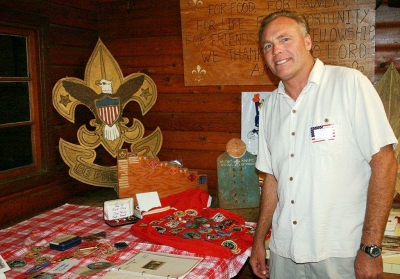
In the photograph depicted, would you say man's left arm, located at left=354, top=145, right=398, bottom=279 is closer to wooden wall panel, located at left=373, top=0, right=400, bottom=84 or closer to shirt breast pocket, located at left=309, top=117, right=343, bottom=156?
shirt breast pocket, located at left=309, top=117, right=343, bottom=156

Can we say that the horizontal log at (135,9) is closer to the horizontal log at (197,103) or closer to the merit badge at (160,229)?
the horizontal log at (197,103)

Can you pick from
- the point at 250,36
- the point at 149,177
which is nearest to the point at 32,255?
the point at 149,177

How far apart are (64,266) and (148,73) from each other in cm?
172

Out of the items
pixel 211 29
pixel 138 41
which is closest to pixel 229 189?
pixel 211 29

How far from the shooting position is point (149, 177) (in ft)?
8.76

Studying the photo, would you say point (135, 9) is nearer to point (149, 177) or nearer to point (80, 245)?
point (149, 177)

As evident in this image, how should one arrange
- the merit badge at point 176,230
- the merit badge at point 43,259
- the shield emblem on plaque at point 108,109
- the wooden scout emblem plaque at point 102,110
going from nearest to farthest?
the merit badge at point 43,259 → the merit badge at point 176,230 → the wooden scout emblem plaque at point 102,110 → the shield emblem on plaque at point 108,109

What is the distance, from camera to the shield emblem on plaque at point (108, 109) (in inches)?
110

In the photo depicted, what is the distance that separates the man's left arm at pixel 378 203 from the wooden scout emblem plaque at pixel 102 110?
1.72 metres

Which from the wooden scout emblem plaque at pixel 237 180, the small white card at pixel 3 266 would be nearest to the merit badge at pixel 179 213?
the wooden scout emblem plaque at pixel 237 180

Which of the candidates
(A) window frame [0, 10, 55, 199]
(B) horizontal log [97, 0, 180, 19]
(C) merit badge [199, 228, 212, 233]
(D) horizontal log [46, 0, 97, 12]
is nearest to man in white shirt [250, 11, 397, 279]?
(C) merit badge [199, 228, 212, 233]

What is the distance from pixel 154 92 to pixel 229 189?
0.86 meters

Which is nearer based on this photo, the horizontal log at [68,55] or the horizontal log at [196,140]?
the horizontal log at [68,55]

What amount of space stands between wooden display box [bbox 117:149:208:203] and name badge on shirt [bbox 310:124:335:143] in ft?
4.32
